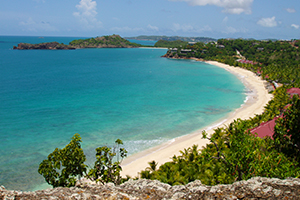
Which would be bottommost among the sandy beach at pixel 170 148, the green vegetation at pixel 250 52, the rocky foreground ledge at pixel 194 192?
the sandy beach at pixel 170 148

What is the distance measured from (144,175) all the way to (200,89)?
151 feet

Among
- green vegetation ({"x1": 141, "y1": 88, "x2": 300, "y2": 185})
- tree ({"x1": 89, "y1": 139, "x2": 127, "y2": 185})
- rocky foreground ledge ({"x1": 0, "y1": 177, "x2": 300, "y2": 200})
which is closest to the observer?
rocky foreground ledge ({"x1": 0, "y1": 177, "x2": 300, "y2": 200})

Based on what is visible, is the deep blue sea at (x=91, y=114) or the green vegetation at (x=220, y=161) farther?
the deep blue sea at (x=91, y=114)

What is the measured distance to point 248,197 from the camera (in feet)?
21.7

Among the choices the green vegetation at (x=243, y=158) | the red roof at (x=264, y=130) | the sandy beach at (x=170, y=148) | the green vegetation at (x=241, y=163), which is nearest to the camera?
the green vegetation at (x=241, y=163)

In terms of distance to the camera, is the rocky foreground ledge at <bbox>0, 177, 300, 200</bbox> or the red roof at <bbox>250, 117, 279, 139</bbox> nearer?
the rocky foreground ledge at <bbox>0, 177, 300, 200</bbox>

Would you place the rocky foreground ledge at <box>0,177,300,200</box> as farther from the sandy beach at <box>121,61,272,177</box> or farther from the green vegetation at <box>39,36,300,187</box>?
the sandy beach at <box>121,61,272,177</box>

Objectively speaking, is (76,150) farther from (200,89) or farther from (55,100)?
(200,89)

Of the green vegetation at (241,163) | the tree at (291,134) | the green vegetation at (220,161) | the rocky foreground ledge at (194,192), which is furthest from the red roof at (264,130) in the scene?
the rocky foreground ledge at (194,192)

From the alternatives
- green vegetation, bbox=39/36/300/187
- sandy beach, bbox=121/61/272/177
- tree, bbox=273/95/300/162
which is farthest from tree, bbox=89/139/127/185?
tree, bbox=273/95/300/162

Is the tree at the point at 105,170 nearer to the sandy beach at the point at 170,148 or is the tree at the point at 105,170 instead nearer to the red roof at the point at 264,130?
the sandy beach at the point at 170,148

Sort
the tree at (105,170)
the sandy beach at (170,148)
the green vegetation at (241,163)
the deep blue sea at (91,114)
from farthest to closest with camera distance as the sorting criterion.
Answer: the deep blue sea at (91,114) < the sandy beach at (170,148) < the tree at (105,170) < the green vegetation at (241,163)

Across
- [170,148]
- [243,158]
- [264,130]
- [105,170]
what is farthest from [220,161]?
[264,130]

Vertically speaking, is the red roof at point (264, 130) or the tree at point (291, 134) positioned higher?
the tree at point (291, 134)
